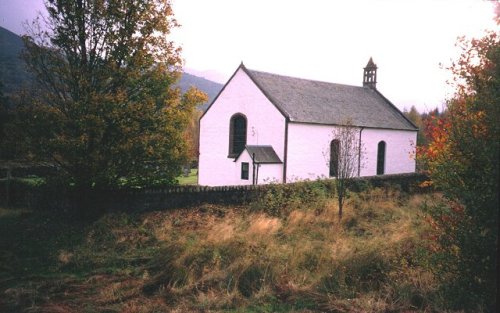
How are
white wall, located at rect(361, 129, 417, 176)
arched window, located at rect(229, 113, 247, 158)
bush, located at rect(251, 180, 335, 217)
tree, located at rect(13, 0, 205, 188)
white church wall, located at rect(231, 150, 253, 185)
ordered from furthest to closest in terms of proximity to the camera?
white wall, located at rect(361, 129, 417, 176), arched window, located at rect(229, 113, 247, 158), white church wall, located at rect(231, 150, 253, 185), bush, located at rect(251, 180, 335, 217), tree, located at rect(13, 0, 205, 188)

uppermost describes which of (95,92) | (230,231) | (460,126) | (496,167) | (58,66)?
(58,66)

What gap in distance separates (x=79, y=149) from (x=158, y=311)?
688 cm

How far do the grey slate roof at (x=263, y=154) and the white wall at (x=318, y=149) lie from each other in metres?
1.04

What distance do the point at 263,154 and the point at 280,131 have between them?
6.20 ft

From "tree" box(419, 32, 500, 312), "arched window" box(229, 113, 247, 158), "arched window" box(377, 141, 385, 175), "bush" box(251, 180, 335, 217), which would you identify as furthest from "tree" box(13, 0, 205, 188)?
"arched window" box(377, 141, 385, 175)

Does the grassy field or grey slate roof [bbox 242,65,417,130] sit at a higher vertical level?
grey slate roof [bbox 242,65,417,130]

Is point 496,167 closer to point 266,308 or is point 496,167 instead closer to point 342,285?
point 342,285

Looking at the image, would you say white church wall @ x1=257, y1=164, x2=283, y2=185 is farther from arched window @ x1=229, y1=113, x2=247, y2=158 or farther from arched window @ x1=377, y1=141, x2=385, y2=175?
arched window @ x1=377, y1=141, x2=385, y2=175

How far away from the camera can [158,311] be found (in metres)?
6.75

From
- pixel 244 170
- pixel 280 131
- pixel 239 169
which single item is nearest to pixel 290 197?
pixel 244 170

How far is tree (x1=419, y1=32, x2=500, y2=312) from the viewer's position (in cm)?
576

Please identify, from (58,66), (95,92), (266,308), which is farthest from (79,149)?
(266,308)

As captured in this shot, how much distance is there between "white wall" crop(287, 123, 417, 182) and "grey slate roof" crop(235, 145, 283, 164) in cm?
104

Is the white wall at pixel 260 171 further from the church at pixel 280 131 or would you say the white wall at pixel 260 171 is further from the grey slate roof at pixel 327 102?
the grey slate roof at pixel 327 102
